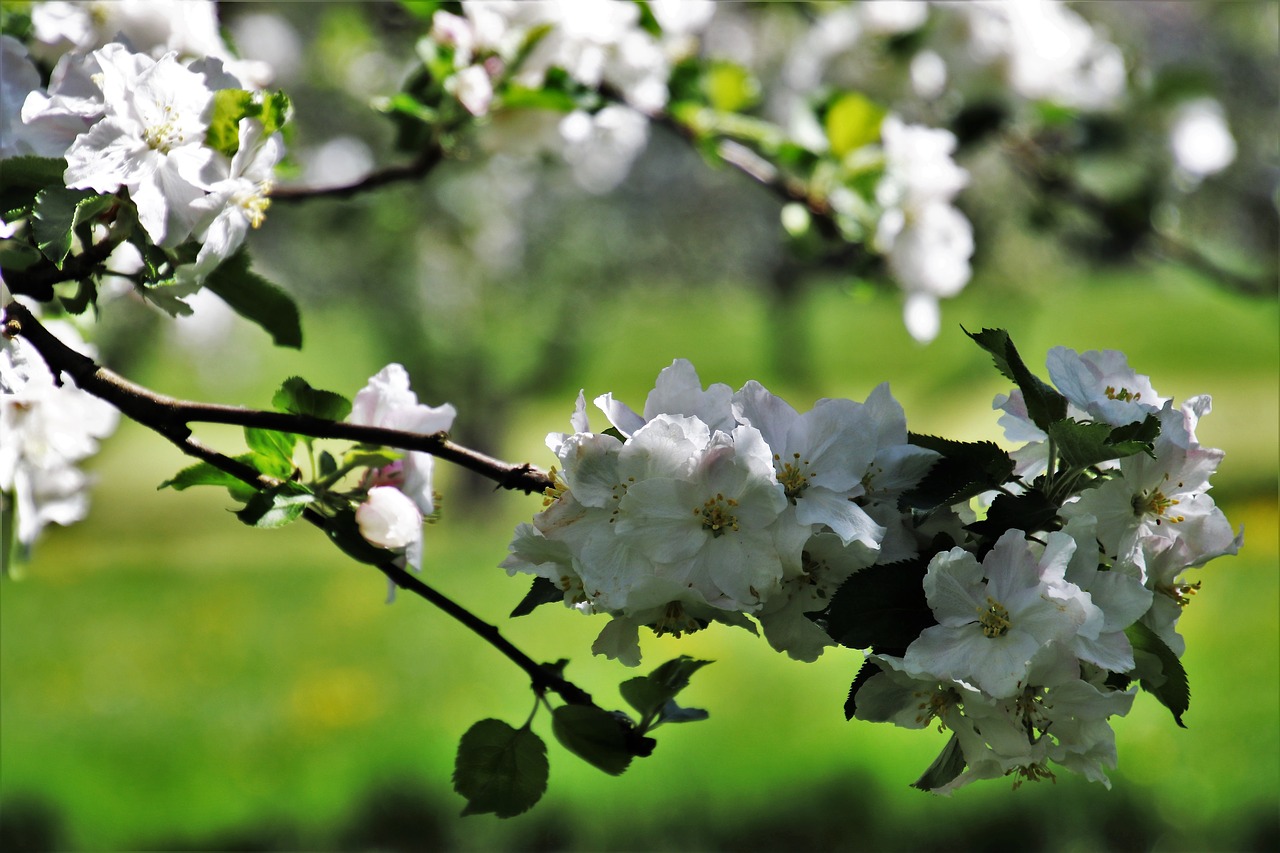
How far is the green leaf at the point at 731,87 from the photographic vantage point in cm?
184

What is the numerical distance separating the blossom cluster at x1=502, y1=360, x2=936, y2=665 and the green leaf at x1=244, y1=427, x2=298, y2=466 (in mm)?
260

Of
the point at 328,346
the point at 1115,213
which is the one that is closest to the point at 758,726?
the point at 1115,213

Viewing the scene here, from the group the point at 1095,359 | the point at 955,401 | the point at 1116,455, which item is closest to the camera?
the point at 1116,455

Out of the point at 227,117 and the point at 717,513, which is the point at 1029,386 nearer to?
the point at 717,513

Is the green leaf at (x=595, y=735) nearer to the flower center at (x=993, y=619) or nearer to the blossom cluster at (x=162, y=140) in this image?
the flower center at (x=993, y=619)

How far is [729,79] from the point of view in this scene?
6.02 feet

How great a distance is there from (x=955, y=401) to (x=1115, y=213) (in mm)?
7218

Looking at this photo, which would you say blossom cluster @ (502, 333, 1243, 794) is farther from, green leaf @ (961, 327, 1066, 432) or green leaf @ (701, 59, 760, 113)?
green leaf @ (701, 59, 760, 113)

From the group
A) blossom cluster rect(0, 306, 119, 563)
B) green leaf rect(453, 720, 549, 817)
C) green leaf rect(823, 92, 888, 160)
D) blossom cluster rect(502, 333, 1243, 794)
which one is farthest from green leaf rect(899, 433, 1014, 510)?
green leaf rect(823, 92, 888, 160)

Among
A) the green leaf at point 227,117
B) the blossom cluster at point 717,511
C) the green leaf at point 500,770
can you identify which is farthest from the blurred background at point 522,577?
the blossom cluster at point 717,511

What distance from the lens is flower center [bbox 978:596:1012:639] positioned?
678 mm

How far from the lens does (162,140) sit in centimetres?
86

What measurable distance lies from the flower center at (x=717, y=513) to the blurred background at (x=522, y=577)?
1.22m

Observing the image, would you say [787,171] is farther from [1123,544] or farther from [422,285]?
[422,285]
